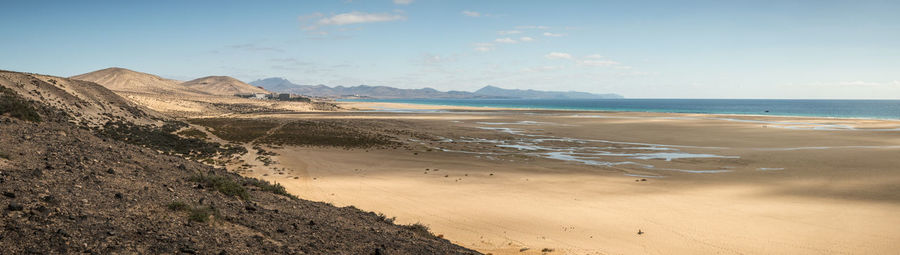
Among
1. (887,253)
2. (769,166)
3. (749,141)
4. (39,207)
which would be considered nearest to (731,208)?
(887,253)

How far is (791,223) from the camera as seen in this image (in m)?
11.5

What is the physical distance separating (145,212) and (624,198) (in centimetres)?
1272

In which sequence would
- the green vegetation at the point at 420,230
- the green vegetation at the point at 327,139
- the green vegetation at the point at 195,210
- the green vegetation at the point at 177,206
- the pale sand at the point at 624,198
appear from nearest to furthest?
the green vegetation at the point at 195,210
the green vegetation at the point at 177,206
the green vegetation at the point at 420,230
the pale sand at the point at 624,198
the green vegetation at the point at 327,139

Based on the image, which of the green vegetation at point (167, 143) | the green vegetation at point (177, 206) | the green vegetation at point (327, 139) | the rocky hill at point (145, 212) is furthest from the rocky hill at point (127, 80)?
the green vegetation at point (177, 206)

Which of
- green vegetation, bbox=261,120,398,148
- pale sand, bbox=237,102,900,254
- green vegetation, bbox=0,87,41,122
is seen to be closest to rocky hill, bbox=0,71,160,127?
green vegetation, bbox=261,120,398,148

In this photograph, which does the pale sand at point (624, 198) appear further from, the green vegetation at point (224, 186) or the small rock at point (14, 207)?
the small rock at point (14, 207)

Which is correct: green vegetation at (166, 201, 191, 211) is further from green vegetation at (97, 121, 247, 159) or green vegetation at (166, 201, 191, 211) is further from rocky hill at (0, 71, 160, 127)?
rocky hill at (0, 71, 160, 127)

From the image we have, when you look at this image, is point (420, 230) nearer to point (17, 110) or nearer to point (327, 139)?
point (17, 110)

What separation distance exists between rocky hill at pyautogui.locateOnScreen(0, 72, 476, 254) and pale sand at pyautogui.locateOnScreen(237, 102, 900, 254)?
2.46 m

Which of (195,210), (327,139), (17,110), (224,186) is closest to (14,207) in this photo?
(195,210)

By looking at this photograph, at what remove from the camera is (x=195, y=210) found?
716cm

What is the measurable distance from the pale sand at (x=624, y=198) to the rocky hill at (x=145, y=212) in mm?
2464

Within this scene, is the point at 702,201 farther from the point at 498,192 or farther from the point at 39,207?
the point at 39,207

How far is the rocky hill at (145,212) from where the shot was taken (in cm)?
566
